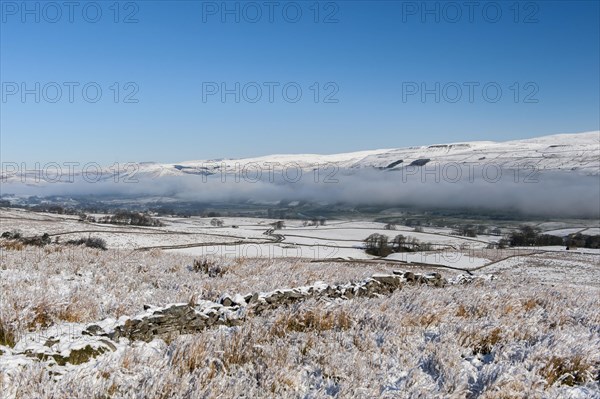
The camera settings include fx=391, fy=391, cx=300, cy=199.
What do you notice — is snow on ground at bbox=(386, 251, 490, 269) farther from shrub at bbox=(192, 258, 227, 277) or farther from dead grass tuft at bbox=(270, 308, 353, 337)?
dead grass tuft at bbox=(270, 308, 353, 337)

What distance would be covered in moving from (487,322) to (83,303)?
755cm

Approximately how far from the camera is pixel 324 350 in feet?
18.5

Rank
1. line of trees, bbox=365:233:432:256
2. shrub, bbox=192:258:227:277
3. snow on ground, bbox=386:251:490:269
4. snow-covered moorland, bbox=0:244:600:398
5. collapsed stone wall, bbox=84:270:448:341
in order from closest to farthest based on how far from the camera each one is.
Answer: snow-covered moorland, bbox=0:244:600:398 < collapsed stone wall, bbox=84:270:448:341 < shrub, bbox=192:258:227:277 < snow on ground, bbox=386:251:490:269 < line of trees, bbox=365:233:432:256

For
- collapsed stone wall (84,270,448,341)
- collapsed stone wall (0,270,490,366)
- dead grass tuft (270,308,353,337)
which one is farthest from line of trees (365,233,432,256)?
dead grass tuft (270,308,353,337)

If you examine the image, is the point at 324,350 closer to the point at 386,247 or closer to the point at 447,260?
the point at 447,260

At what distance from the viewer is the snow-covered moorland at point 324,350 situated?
4.42 meters

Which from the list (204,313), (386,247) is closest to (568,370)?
(204,313)

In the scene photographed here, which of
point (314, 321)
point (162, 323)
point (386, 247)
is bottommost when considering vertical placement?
point (386, 247)

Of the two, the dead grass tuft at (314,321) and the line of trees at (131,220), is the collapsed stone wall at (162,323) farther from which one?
the line of trees at (131,220)

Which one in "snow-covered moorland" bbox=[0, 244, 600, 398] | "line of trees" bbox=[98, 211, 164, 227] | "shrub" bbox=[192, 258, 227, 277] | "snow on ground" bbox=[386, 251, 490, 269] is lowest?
"snow on ground" bbox=[386, 251, 490, 269]

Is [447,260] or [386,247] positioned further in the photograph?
[386,247]

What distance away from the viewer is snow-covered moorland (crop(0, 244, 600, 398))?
442 centimetres

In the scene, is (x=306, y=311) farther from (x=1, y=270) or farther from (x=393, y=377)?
(x=1, y=270)

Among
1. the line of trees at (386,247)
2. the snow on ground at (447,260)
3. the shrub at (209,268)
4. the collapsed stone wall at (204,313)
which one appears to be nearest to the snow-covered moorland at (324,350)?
Answer: the collapsed stone wall at (204,313)
